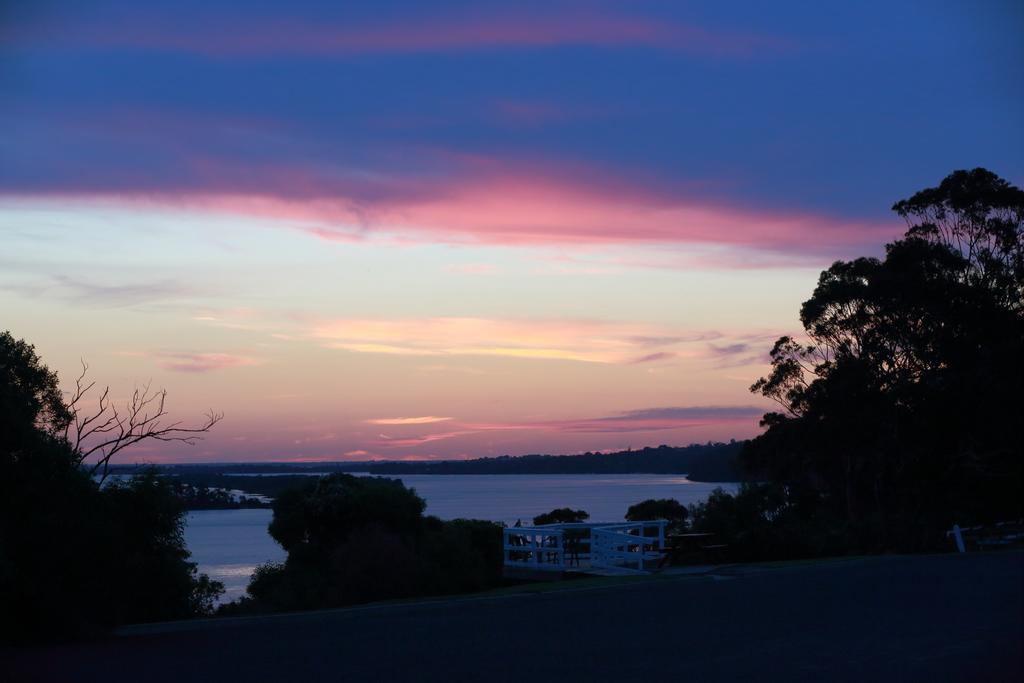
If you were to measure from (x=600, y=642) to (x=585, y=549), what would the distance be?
51.5 ft

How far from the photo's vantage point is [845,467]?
41.1 meters

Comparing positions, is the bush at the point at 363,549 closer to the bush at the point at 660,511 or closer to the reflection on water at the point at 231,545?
the reflection on water at the point at 231,545

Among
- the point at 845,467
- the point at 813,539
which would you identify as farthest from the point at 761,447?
the point at 813,539

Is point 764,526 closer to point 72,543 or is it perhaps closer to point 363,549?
point 363,549

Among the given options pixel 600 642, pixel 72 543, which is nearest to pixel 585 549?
pixel 600 642

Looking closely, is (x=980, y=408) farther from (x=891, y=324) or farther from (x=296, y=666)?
(x=296, y=666)

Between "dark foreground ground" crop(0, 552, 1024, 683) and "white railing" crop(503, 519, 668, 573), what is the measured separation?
7.43 meters

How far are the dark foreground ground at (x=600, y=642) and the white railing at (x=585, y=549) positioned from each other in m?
7.43

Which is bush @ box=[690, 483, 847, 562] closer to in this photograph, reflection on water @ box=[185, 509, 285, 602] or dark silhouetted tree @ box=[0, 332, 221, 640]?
reflection on water @ box=[185, 509, 285, 602]

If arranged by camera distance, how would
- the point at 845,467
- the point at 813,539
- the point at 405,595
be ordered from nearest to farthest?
the point at 405,595
the point at 813,539
the point at 845,467

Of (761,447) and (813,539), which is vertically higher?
(761,447)

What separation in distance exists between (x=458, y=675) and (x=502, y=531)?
67.9ft

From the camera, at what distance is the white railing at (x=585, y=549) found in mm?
25109

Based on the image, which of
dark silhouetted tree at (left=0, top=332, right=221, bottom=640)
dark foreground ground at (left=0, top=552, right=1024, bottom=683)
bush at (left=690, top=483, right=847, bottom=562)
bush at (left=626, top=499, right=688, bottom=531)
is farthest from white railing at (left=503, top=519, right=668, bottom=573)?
dark silhouetted tree at (left=0, top=332, right=221, bottom=640)
